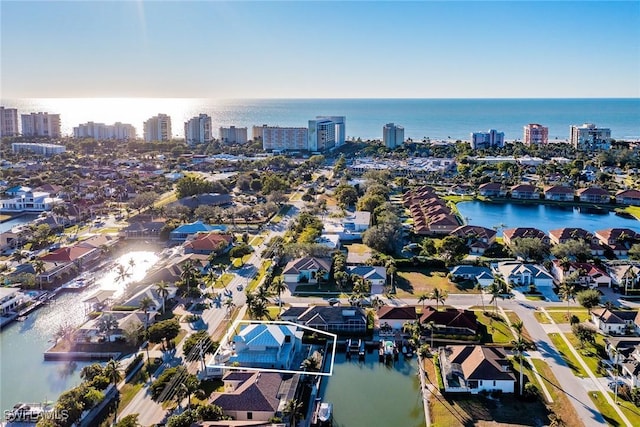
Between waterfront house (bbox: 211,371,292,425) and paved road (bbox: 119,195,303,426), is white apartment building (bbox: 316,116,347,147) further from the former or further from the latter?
waterfront house (bbox: 211,371,292,425)

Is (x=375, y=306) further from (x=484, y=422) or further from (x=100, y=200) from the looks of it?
(x=100, y=200)

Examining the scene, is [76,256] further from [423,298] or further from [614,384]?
[614,384]

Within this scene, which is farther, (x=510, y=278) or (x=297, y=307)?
(x=510, y=278)

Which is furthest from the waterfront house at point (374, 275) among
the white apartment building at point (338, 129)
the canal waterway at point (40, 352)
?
the white apartment building at point (338, 129)

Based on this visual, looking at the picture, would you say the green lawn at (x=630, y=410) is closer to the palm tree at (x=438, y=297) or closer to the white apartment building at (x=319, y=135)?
the palm tree at (x=438, y=297)

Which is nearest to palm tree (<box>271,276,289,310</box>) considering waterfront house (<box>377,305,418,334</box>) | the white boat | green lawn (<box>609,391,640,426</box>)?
waterfront house (<box>377,305,418,334</box>)

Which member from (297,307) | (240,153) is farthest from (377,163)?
(297,307)
